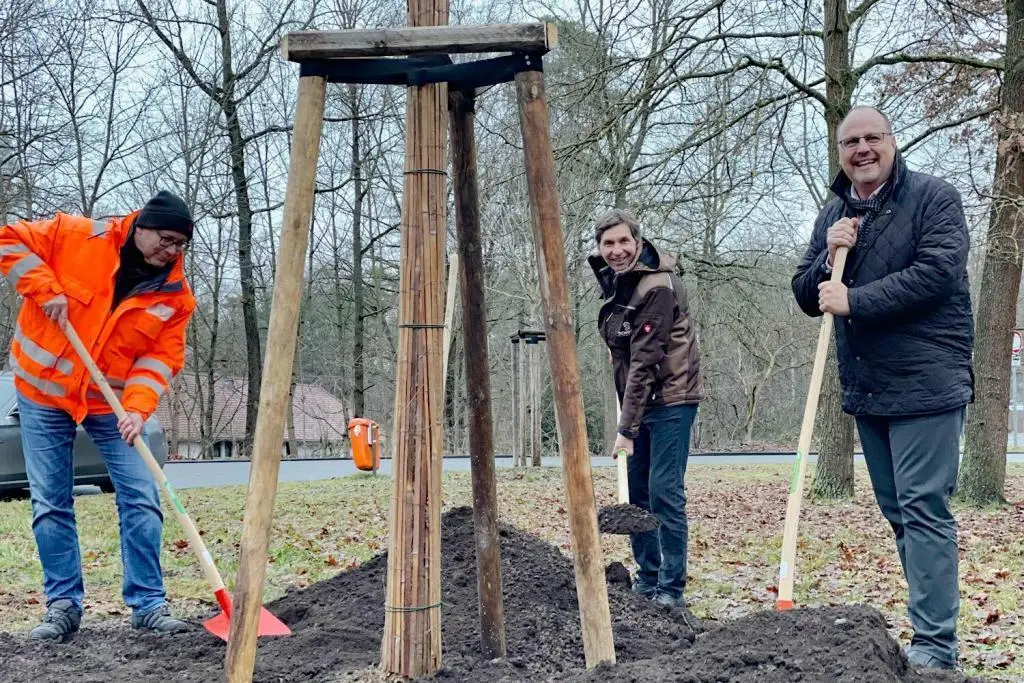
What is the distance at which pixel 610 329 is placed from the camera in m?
4.98

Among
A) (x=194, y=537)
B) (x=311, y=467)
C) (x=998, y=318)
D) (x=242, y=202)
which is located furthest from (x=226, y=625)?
(x=242, y=202)

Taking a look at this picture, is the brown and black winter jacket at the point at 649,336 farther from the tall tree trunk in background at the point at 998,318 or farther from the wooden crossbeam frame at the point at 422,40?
the tall tree trunk in background at the point at 998,318

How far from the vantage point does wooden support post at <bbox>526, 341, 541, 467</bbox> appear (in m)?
13.0

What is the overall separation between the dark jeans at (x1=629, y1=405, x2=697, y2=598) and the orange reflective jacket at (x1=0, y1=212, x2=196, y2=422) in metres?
2.36

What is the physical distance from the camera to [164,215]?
14.3 feet

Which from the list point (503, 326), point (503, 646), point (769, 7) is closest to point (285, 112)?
point (503, 326)

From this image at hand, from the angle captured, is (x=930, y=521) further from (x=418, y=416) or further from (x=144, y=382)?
(x=144, y=382)

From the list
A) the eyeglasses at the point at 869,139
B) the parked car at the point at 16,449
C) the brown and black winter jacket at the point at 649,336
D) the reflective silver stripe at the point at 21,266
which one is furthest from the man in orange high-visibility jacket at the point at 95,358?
the parked car at the point at 16,449

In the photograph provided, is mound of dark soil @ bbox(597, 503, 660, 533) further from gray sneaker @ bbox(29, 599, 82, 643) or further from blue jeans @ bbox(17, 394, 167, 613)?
gray sneaker @ bbox(29, 599, 82, 643)

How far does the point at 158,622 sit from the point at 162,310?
141 centimetres

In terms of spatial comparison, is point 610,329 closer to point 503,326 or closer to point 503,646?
point 503,646

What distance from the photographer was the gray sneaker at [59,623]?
431 centimetres

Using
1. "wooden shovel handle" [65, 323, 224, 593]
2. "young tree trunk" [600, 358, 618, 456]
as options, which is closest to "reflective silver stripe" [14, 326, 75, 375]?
"wooden shovel handle" [65, 323, 224, 593]

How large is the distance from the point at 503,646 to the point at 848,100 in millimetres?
7589
